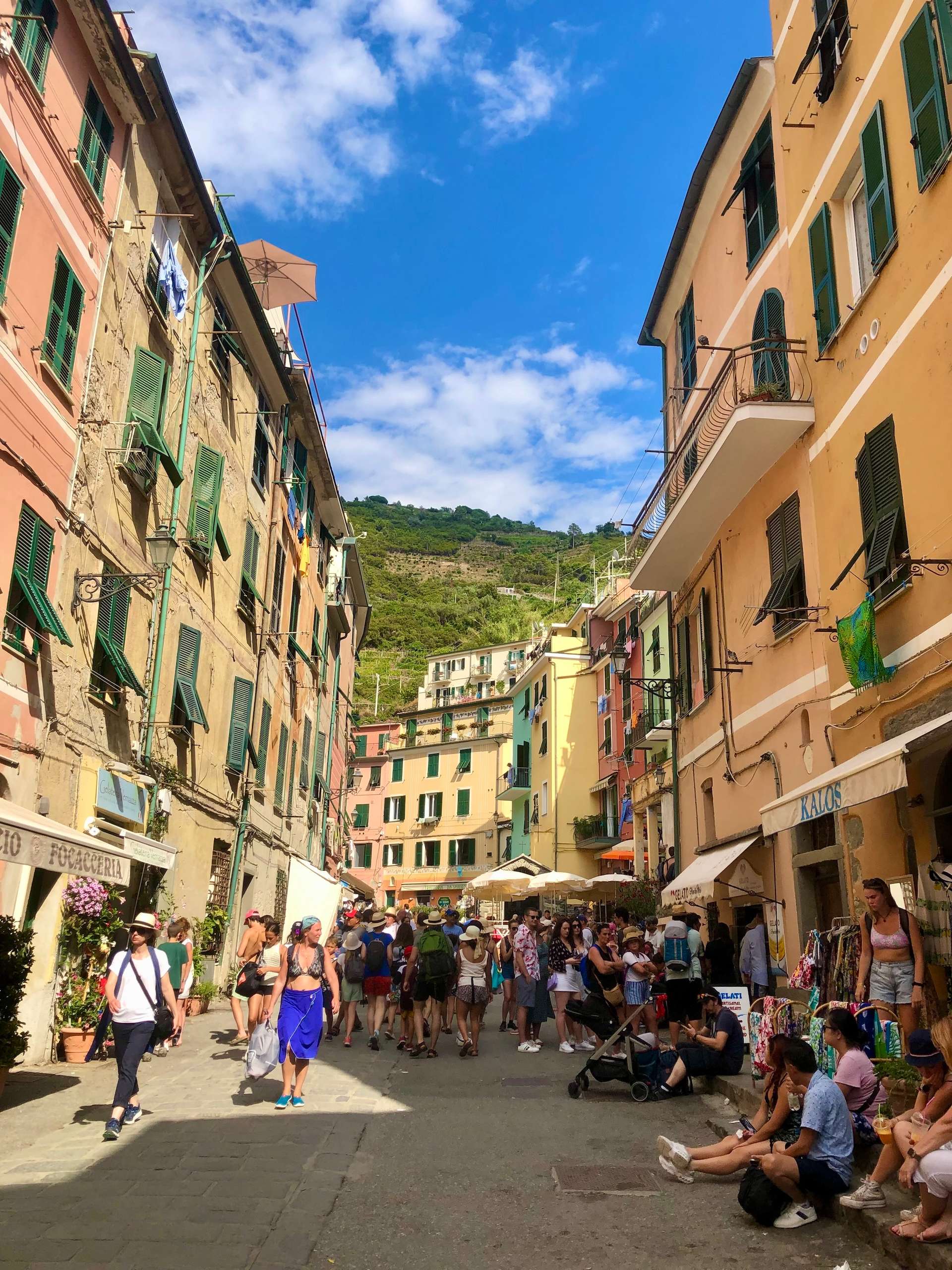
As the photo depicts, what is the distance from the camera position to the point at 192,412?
53.7ft

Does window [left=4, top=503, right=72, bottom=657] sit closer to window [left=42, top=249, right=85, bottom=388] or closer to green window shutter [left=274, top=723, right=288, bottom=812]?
window [left=42, top=249, right=85, bottom=388]

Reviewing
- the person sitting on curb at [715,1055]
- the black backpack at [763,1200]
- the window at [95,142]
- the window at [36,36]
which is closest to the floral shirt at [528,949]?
the person sitting on curb at [715,1055]

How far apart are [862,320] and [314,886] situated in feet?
54.7

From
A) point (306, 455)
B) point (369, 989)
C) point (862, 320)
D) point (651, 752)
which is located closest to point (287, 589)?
point (306, 455)

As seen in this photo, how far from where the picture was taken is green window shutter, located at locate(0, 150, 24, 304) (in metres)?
10.1

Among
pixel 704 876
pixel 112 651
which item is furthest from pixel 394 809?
pixel 112 651

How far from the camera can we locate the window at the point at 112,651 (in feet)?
41.7

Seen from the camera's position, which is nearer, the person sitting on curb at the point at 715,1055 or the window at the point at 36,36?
the person sitting on curb at the point at 715,1055

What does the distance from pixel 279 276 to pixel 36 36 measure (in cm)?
1101

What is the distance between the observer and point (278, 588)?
22812 mm

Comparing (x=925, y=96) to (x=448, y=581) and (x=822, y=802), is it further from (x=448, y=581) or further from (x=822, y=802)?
(x=448, y=581)

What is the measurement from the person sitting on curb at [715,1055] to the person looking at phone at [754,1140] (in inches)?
111

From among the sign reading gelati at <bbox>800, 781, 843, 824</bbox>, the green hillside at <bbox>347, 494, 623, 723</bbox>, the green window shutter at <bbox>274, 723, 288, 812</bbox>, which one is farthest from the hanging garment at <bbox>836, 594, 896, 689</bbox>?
the green hillside at <bbox>347, 494, 623, 723</bbox>

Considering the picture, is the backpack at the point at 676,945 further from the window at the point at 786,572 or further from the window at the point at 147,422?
the window at the point at 147,422
